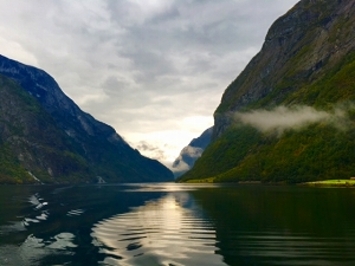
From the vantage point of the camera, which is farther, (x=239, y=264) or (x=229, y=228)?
(x=229, y=228)

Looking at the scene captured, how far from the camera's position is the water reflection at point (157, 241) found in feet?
117

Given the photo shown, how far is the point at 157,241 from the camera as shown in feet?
148

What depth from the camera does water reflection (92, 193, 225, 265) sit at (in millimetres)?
35531

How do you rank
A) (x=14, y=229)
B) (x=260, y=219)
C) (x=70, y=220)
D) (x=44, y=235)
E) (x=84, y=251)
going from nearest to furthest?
(x=84, y=251) < (x=44, y=235) < (x=14, y=229) < (x=260, y=219) < (x=70, y=220)

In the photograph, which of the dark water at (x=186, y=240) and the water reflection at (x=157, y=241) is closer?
the dark water at (x=186, y=240)

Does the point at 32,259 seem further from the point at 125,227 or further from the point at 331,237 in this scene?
the point at 331,237

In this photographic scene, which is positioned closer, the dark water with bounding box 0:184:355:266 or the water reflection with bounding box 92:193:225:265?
the dark water with bounding box 0:184:355:266

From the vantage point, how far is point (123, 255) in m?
37.7

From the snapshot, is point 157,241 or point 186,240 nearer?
point 157,241

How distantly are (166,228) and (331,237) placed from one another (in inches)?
887

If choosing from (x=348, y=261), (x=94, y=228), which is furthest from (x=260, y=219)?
(x=348, y=261)

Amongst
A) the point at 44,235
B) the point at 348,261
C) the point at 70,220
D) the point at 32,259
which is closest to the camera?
the point at 348,261

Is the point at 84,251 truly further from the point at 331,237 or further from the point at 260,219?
the point at 260,219

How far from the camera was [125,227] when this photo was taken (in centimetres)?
5825
